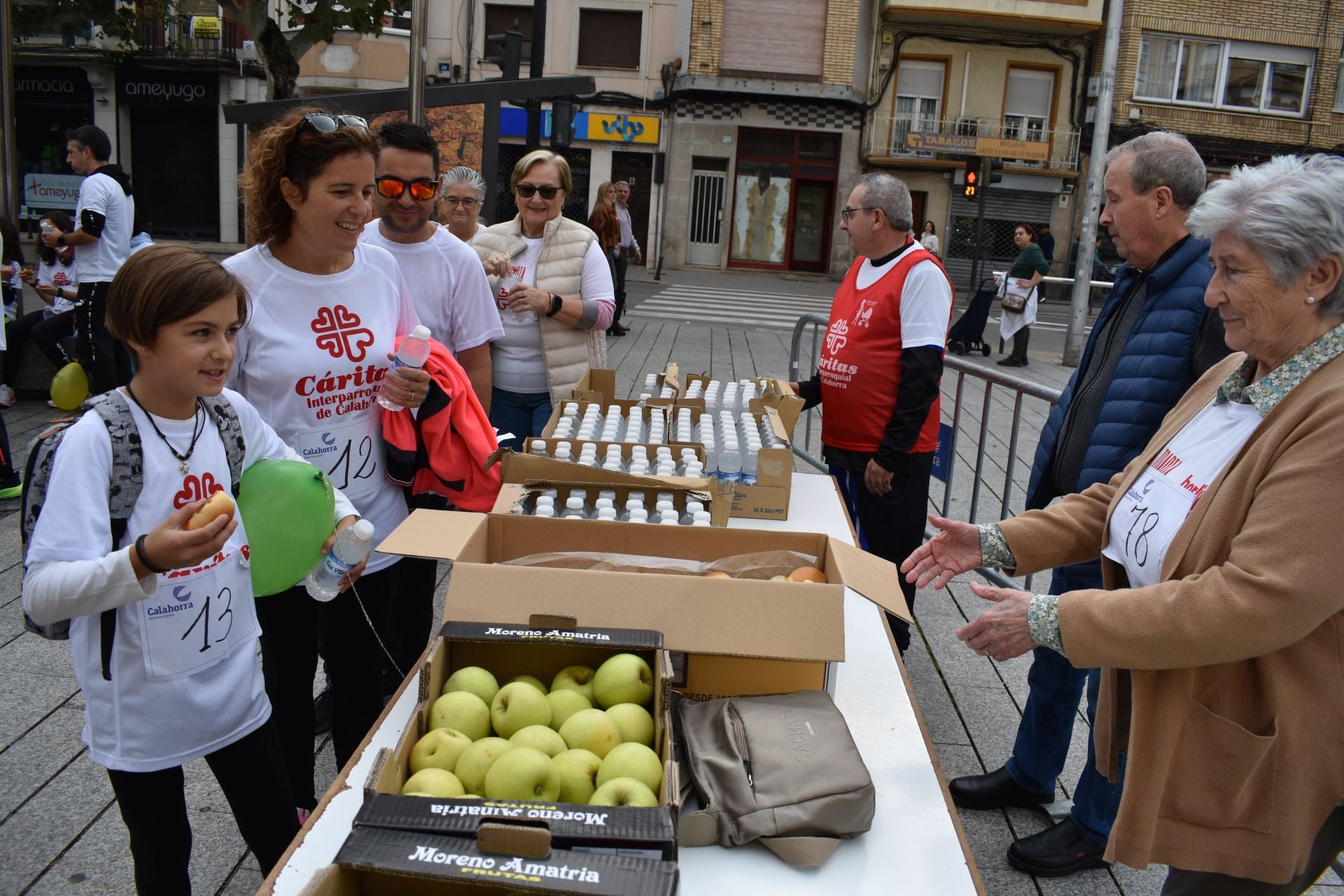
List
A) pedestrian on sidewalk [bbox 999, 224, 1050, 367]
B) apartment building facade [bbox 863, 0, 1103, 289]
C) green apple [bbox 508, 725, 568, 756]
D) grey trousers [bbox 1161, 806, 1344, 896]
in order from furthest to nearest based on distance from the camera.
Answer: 1. apartment building facade [bbox 863, 0, 1103, 289]
2. pedestrian on sidewalk [bbox 999, 224, 1050, 367]
3. grey trousers [bbox 1161, 806, 1344, 896]
4. green apple [bbox 508, 725, 568, 756]

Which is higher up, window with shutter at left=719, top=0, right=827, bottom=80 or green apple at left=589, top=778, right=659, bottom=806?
window with shutter at left=719, top=0, right=827, bottom=80

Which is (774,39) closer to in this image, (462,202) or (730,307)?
(730,307)

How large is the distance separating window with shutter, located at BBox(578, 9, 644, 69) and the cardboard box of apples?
26.1 m

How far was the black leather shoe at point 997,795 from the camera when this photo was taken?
3.16m

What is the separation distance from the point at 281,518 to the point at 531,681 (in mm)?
723

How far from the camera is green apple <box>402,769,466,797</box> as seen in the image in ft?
4.82

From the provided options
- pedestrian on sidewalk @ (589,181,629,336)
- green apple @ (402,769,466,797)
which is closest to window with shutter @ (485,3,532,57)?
pedestrian on sidewalk @ (589,181,629,336)

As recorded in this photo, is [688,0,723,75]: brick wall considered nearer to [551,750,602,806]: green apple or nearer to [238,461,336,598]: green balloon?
[238,461,336,598]: green balloon

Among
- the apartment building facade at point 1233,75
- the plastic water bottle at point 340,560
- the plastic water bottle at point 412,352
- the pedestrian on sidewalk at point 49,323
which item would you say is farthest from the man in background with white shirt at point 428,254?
the apartment building facade at point 1233,75

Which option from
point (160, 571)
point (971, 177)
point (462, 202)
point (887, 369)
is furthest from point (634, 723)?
point (971, 177)

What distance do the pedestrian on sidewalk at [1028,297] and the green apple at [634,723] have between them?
12623 mm

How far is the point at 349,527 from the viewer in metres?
2.21

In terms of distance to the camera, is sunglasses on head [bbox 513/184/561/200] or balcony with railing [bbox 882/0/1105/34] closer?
sunglasses on head [bbox 513/184/561/200]

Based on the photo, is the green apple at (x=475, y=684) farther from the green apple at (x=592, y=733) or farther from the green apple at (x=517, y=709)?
the green apple at (x=592, y=733)
